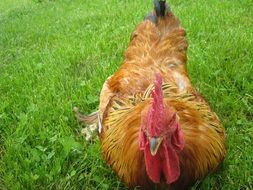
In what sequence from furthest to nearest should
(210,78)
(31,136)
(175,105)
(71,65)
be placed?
(71,65), (210,78), (31,136), (175,105)

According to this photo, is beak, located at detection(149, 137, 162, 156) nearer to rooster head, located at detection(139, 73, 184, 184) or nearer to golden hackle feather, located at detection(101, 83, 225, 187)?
rooster head, located at detection(139, 73, 184, 184)

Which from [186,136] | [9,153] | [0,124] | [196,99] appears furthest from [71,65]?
[186,136]

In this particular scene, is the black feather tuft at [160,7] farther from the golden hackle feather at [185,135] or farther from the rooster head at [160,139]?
the rooster head at [160,139]

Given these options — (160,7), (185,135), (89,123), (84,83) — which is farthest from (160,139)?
(84,83)

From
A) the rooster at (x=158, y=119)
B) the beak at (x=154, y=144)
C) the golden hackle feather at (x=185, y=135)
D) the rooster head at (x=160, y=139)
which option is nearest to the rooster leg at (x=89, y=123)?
the rooster at (x=158, y=119)

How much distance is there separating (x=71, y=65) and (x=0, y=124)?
1633 mm

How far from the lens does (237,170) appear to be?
3.82 m

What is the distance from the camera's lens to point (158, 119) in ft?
9.44

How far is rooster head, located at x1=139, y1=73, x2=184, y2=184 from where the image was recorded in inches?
114

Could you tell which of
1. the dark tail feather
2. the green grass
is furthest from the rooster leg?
the dark tail feather

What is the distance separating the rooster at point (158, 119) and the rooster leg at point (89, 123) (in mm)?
419

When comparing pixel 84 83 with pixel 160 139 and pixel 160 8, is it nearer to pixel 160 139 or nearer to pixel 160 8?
pixel 160 8

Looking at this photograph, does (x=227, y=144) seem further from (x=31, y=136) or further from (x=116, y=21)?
(x=116, y=21)

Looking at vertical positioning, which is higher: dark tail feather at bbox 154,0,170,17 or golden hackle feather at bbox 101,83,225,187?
dark tail feather at bbox 154,0,170,17
